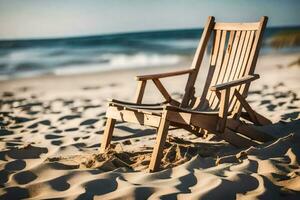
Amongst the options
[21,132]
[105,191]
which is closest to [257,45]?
[105,191]

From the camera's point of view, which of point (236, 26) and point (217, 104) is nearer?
point (217, 104)

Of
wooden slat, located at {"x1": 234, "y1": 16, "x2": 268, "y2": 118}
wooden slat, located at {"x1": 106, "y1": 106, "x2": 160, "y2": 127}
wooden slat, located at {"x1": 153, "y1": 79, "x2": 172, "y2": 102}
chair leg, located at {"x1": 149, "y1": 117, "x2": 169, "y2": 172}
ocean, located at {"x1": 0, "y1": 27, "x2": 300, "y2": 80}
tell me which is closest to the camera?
chair leg, located at {"x1": 149, "y1": 117, "x2": 169, "y2": 172}

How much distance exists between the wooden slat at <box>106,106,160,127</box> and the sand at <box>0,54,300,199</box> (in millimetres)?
328

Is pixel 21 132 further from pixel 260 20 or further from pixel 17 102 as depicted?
pixel 260 20

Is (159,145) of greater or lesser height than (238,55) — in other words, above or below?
below

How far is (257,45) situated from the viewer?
3668 millimetres

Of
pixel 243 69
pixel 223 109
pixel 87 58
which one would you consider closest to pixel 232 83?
pixel 223 109

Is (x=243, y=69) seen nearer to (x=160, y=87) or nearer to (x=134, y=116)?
(x=160, y=87)

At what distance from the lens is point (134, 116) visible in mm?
3182

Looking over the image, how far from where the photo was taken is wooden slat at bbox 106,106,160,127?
3029mm

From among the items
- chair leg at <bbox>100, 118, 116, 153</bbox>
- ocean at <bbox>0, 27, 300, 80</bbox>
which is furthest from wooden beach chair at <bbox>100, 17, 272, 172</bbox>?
ocean at <bbox>0, 27, 300, 80</bbox>

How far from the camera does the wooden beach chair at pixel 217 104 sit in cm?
298

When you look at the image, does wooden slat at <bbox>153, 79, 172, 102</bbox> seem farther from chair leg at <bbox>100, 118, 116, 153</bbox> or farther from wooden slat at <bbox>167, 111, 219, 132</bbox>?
wooden slat at <bbox>167, 111, 219, 132</bbox>

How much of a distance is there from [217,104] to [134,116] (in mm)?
1019
